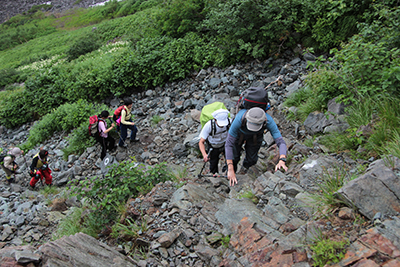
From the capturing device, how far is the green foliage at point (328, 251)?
103 inches

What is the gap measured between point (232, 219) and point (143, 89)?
10151 mm

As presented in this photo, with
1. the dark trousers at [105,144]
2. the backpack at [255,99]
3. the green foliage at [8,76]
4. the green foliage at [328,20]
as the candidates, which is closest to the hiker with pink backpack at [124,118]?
the dark trousers at [105,144]

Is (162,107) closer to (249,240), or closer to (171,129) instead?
(171,129)

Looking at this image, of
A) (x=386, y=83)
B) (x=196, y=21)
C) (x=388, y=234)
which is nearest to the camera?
(x=388, y=234)

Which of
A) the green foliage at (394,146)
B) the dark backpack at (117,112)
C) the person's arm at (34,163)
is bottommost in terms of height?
the person's arm at (34,163)

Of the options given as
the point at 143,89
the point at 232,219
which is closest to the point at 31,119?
the point at 143,89

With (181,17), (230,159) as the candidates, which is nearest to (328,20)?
(230,159)

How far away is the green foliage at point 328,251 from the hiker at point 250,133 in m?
1.62

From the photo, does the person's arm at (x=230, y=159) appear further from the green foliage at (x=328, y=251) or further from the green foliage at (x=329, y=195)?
the green foliage at (x=328, y=251)

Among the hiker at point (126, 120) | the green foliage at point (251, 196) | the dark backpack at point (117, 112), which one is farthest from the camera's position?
the dark backpack at point (117, 112)

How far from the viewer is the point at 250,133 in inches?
183

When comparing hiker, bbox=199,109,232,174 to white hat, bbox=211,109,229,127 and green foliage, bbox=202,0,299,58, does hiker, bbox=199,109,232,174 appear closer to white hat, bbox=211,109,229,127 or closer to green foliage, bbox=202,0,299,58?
white hat, bbox=211,109,229,127

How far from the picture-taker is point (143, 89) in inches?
502

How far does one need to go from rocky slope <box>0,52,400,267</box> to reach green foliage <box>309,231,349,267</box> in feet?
0.28
